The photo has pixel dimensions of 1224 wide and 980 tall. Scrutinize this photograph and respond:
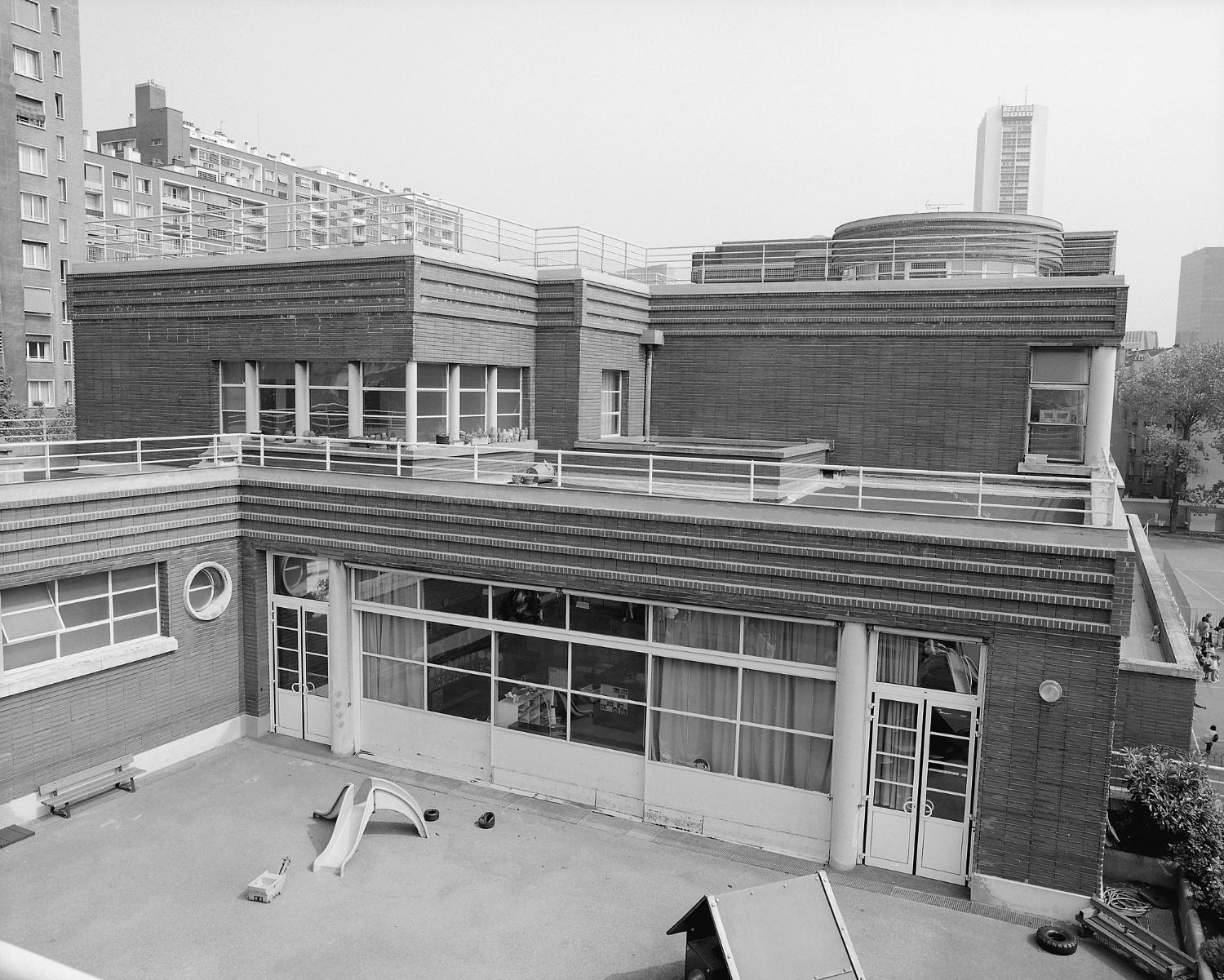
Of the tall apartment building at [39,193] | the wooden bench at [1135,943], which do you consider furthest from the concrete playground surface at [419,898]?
the tall apartment building at [39,193]

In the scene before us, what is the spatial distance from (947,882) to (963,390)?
10.0 metres

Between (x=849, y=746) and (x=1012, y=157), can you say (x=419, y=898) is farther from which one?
(x=1012, y=157)

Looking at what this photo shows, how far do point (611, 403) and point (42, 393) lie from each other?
139ft

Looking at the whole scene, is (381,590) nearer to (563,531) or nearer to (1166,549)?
(563,531)

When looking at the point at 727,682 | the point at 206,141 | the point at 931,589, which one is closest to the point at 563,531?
the point at 727,682

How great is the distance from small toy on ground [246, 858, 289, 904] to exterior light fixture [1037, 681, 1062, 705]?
9173mm

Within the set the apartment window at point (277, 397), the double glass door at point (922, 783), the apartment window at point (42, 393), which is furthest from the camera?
the apartment window at point (42, 393)

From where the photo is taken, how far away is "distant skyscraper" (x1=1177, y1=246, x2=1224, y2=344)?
56719 mm

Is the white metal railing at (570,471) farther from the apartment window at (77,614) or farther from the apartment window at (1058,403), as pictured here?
the apartment window at (77,614)

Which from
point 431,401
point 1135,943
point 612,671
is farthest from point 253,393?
point 1135,943

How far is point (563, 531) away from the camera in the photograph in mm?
13391

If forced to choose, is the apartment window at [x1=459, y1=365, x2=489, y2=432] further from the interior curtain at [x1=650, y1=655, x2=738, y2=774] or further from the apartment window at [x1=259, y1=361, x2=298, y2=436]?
the interior curtain at [x1=650, y1=655, x2=738, y2=774]

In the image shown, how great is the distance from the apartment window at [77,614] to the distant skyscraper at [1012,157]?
171 m

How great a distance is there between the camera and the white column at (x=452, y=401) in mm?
17641
